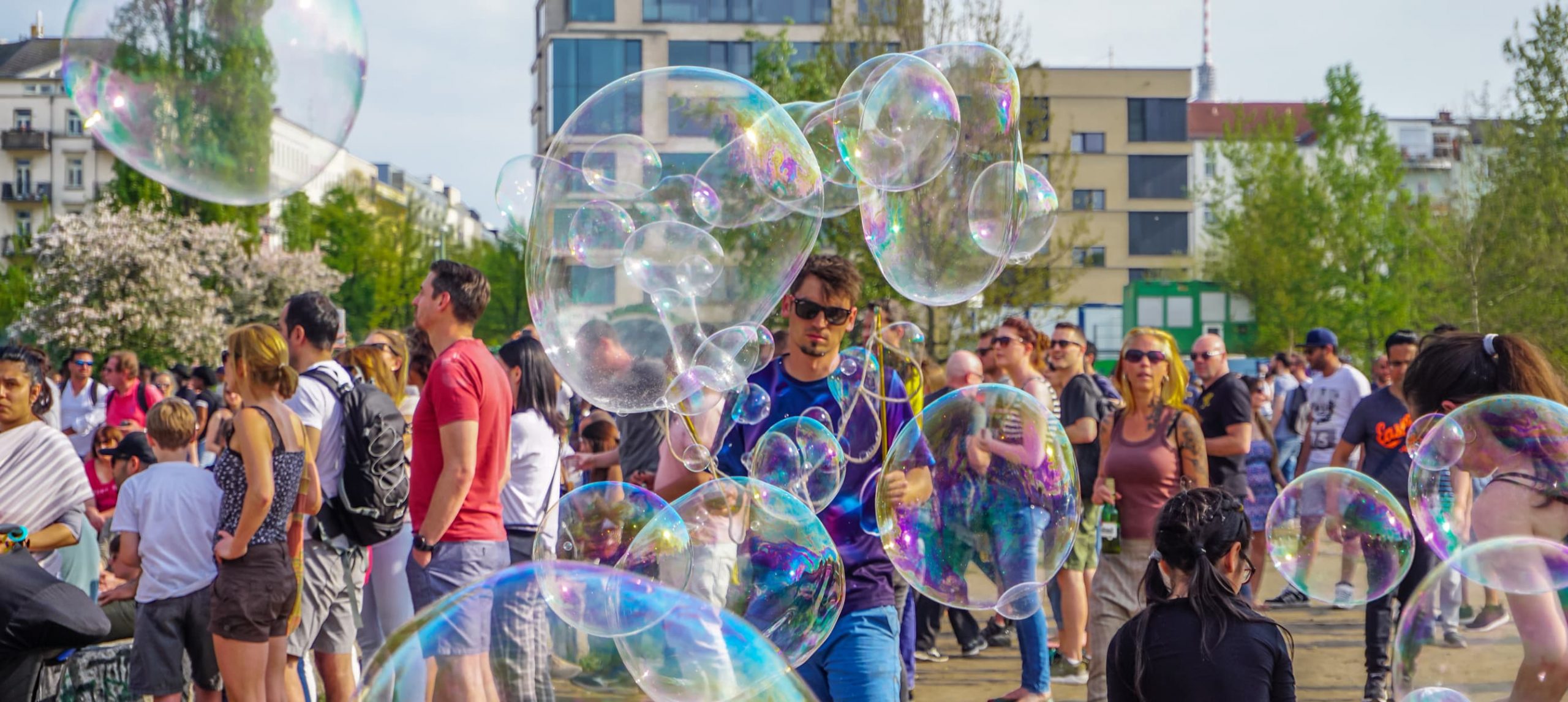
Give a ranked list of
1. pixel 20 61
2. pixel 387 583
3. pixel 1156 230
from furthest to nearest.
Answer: pixel 1156 230
pixel 20 61
pixel 387 583

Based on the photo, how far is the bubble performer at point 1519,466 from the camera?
2.67 meters

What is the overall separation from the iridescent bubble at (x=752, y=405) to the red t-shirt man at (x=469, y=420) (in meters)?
1.17

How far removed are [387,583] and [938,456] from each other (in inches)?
116

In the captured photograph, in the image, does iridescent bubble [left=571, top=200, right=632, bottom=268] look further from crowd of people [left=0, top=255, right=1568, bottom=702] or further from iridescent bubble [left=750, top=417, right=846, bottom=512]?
iridescent bubble [left=750, top=417, right=846, bottom=512]

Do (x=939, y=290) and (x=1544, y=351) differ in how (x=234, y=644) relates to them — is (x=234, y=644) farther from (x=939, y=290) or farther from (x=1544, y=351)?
(x=1544, y=351)

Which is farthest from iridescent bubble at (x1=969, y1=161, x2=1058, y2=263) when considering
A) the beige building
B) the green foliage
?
the beige building

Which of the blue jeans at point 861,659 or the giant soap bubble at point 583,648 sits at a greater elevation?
the giant soap bubble at point 583,648

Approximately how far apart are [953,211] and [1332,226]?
135 ft

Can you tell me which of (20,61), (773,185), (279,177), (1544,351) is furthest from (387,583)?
(20,61)

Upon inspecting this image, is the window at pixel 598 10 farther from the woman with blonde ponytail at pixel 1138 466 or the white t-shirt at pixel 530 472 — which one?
the woman with blonde ponytail at pixel 1138 466

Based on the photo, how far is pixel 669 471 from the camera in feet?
14.5

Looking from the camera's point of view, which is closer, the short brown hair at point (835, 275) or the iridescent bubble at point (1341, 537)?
the short brown hair at point (835, 275)

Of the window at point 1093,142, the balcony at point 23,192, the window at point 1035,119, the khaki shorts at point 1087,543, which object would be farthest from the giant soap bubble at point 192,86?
the balcony at point 23,192

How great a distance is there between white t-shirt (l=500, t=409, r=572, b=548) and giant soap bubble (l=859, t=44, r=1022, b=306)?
7.37 feet
